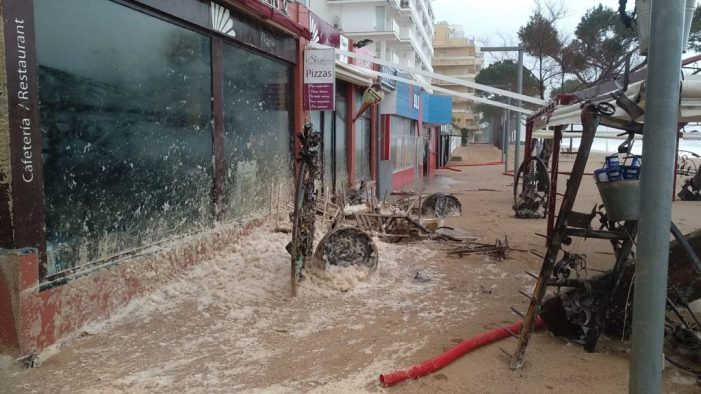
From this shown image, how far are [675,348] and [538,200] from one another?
307 inches

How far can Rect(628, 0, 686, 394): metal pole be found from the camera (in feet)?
6.89

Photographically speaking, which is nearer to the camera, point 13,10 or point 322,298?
point 13,10

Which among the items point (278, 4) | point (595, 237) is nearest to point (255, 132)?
point (278, 4)

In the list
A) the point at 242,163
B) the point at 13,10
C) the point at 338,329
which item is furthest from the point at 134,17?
the point at 338,329

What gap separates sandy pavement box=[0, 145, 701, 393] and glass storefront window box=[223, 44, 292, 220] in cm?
81

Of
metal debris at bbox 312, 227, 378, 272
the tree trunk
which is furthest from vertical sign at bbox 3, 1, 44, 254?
the tree trunk

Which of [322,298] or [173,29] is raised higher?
[173,29]

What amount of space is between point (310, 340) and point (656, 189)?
3086 mm

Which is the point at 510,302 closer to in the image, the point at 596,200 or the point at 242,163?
the point at 242,163

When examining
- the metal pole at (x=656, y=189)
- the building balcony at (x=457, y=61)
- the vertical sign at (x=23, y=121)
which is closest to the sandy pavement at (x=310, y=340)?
the vertical sign at (x=23, y=121)

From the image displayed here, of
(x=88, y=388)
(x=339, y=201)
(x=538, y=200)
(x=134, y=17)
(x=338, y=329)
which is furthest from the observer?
(x=538, y=200)

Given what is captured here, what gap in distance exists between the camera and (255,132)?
769 cm

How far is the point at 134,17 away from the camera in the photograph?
17.3ft

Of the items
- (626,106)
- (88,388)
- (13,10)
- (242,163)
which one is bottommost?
(88,388)
